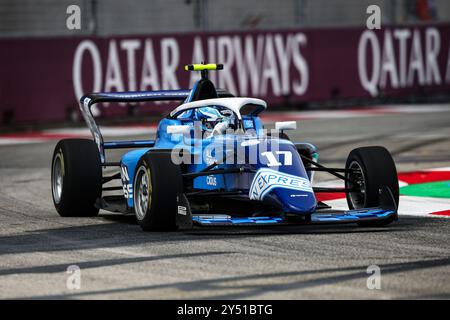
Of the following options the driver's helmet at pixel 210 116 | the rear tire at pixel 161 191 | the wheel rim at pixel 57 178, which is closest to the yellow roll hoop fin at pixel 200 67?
the driver's helmet at pixel 210 116

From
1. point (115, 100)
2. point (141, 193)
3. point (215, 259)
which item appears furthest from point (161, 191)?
point (115, 100)

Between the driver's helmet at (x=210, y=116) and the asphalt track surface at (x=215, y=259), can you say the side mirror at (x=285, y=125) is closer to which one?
the driver's helmet at (x=210, y=116)

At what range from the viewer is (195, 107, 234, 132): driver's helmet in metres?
11.0

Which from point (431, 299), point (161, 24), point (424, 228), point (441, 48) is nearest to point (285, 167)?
point (424, 228)

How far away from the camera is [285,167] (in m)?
9.93

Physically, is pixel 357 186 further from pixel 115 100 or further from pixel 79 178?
pixel 115 100

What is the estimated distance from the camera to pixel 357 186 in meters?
10.7

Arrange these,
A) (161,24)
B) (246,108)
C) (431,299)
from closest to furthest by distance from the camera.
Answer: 1. (431,299)
2. (246,108)
3. (161,24)

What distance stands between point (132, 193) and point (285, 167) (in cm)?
158

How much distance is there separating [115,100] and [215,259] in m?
3.99

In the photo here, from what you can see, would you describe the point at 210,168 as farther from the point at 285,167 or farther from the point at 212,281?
the point at 212,281

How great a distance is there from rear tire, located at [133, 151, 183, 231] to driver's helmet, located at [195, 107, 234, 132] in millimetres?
1007

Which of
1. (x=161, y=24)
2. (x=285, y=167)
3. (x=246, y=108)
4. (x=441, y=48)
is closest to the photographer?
(x=285, y=167)

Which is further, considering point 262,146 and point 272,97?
point 272,97
